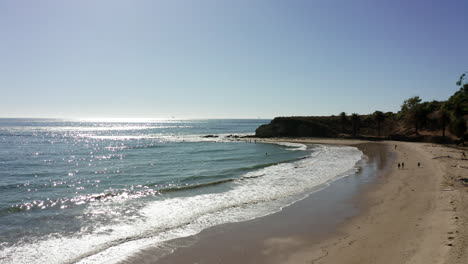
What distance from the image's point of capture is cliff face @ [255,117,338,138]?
9350 cm

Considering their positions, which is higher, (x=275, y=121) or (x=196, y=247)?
(x=275, y=121)

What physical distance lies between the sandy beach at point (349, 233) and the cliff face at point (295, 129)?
7226 cm

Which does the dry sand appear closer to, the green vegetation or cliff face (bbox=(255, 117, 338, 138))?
the green vegetation

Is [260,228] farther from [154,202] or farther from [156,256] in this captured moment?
[154,202]

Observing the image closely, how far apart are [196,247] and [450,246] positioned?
10448 mm

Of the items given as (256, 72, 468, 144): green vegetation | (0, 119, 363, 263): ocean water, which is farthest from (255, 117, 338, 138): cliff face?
(0, 119, 363, 263): ocean water

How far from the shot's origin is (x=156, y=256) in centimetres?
1181

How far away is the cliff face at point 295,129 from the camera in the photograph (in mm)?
93500

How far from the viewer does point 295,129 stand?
96250mm

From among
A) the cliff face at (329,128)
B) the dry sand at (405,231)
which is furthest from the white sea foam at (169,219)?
the cliff face at (329,128)

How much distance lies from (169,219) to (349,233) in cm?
1021

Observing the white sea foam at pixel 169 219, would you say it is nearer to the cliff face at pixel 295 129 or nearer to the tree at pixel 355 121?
the tree at pixel 355 121

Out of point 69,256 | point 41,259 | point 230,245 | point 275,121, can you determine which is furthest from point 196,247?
point 275,121

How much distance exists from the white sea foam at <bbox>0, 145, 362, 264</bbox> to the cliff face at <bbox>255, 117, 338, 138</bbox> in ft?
215
